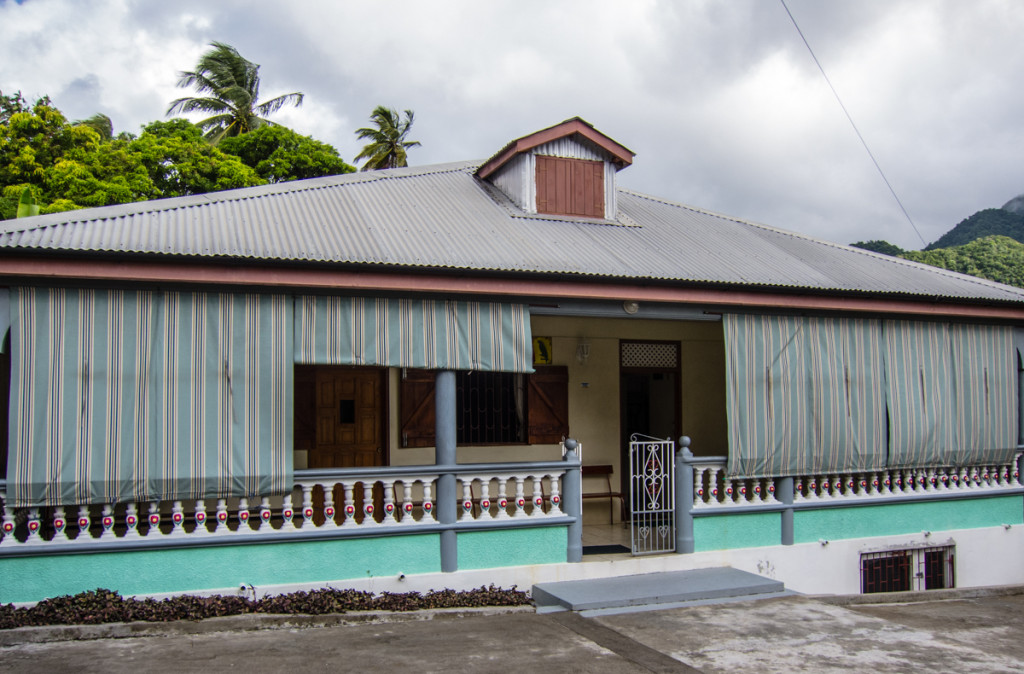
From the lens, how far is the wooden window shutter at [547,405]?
11328 millimetres

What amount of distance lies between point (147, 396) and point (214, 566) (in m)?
1.59

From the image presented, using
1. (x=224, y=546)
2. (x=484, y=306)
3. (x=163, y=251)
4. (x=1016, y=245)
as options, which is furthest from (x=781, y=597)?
(x=1016, y=245)

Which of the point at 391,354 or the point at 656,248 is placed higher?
the point at 656,248

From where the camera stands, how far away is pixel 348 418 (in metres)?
10.7

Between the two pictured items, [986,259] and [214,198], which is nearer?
[214,198]

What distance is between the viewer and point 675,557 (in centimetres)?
909

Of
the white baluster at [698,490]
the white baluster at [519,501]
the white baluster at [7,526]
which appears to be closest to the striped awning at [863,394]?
the white baluster at [698,490]

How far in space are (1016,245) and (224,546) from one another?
42170 millimetres

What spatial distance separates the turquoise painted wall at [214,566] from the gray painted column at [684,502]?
278 cm

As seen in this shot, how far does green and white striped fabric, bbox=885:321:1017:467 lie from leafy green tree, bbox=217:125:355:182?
1982 centimetres

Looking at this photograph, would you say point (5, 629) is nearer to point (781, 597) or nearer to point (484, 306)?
point (484, 306)

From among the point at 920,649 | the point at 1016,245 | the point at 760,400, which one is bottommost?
the point at 920,649

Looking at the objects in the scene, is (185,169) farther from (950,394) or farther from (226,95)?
(950,394)

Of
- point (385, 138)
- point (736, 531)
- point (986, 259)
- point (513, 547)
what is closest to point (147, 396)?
point (513, 547)
